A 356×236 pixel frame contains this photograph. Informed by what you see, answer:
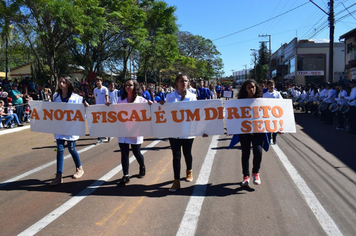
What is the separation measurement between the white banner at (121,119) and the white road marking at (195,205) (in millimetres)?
1372

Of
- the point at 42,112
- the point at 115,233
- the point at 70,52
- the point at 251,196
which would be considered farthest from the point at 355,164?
the point at 70,52

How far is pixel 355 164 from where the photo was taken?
23.1 feet

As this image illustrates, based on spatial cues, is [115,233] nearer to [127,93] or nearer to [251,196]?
[251,196]

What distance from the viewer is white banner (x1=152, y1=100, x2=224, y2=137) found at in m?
5.63

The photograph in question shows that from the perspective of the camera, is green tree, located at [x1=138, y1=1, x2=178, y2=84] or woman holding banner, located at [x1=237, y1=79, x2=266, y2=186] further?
green tree, located at [x1=138, y1=1, x2=178, y2=84]

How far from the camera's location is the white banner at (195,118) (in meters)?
5.63

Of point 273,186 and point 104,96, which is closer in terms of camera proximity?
point 273,186

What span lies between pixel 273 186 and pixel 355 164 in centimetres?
281

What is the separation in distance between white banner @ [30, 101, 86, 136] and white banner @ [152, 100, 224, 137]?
5.85 feet

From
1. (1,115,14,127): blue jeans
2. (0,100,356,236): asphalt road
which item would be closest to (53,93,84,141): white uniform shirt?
(0,100,356,236): asphalt road

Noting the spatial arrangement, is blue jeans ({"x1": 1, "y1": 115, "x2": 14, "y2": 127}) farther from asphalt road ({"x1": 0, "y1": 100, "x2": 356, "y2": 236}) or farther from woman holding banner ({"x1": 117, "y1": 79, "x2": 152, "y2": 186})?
woman holding banner ({"x1": 117, "y1": 79, "x2": 152, "y2": 186})

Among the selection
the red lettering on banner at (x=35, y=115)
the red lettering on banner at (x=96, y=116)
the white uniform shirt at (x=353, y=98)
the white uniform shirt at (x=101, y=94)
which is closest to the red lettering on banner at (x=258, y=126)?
the red lettering on banner at (x=96, y=116)

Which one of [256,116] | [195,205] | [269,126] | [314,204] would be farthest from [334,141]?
[195,205]

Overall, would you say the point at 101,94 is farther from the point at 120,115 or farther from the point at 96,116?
Answer: the point at 120,115
